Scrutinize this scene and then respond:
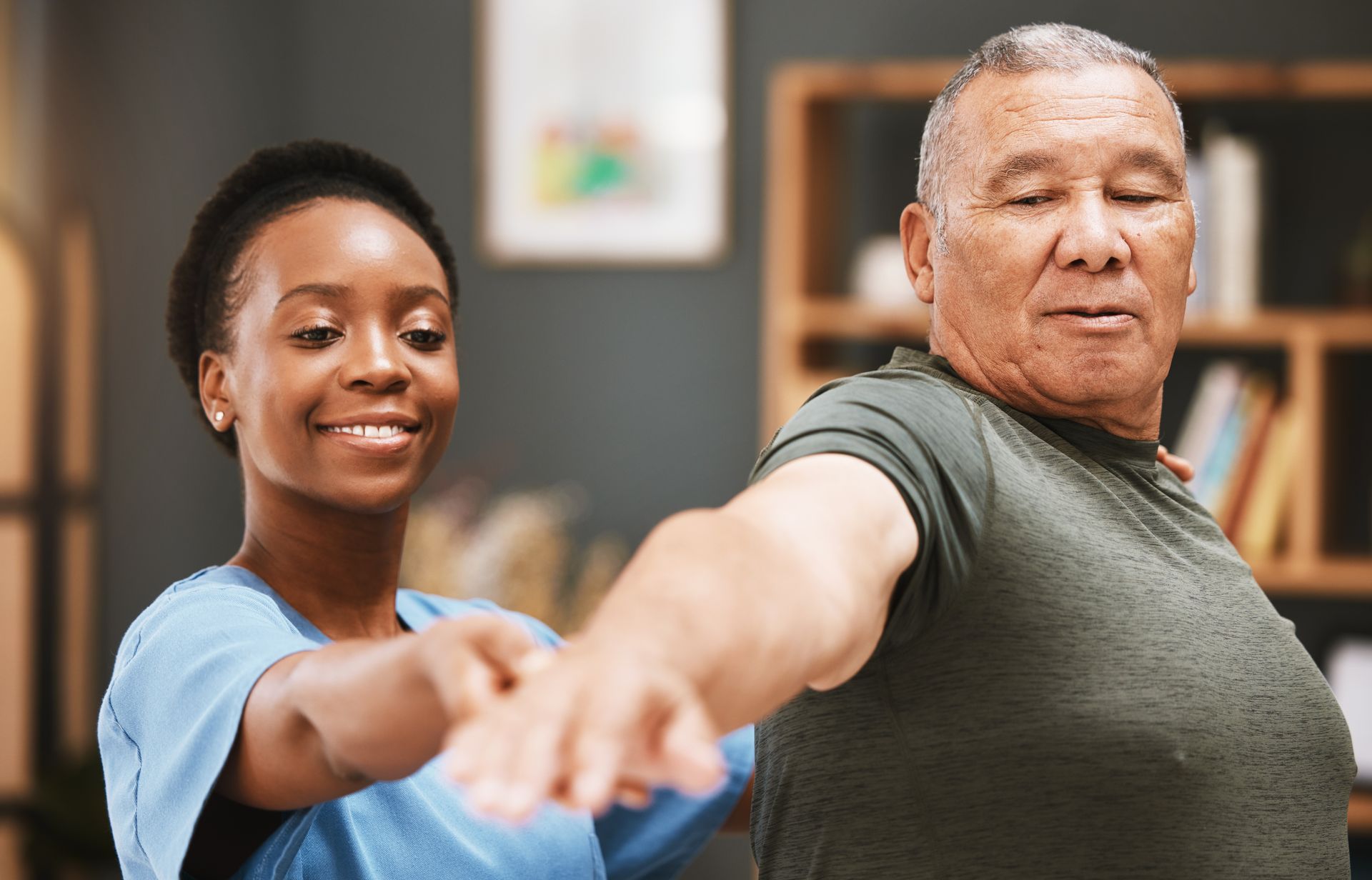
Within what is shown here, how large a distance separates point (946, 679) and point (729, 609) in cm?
27

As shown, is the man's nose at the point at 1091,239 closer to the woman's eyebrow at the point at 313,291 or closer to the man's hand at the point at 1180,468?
the man's hand at the point at 1180,468

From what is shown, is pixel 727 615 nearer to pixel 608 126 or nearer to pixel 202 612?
pixel 202 612

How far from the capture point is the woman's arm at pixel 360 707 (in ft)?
1.66

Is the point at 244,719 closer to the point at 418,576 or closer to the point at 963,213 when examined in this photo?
the point at 963,213

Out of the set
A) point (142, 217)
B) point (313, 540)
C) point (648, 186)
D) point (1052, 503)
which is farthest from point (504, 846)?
point (648, 186)

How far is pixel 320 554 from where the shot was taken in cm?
114

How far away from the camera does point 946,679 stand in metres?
0.78

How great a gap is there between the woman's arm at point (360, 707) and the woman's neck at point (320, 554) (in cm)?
39

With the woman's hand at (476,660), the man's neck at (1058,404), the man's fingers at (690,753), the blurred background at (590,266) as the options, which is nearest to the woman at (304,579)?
the woman's hand at (476,660)

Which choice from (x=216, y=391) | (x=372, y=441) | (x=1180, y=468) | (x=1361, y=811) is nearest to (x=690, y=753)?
(x=372, y=441)

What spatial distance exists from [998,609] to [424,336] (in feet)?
1.91

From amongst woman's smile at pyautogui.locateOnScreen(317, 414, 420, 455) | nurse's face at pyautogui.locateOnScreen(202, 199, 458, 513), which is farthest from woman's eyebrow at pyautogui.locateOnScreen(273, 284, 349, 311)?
woman's smile at pyautogui.locateOnScreen(317, 414, 420, 455)

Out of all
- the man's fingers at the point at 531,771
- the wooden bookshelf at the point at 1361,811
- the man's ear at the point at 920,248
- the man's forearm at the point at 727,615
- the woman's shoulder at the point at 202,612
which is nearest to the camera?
the man's fingers at the point at 531,771

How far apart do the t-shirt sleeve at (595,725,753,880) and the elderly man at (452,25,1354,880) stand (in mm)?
331
